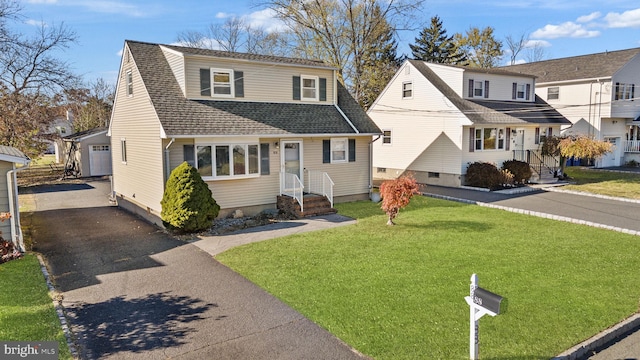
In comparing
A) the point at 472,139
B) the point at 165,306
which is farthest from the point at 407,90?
the point at 165,306

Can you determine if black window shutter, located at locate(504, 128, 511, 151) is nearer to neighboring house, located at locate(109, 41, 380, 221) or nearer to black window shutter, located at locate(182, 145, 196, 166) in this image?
neighboring house, located at locate(109, 41, 380, 221)

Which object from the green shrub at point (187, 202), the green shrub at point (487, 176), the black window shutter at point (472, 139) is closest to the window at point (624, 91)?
the green shrub at point (487, 176)

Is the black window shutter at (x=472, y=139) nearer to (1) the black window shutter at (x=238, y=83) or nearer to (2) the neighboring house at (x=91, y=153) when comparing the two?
(1) the black window shutter at (x=238, y=83)

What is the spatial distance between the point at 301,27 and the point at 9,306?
29191 millimetres

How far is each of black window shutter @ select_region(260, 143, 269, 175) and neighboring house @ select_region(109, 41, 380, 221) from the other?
3 cm

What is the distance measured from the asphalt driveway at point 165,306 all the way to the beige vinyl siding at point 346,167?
641 centimetres

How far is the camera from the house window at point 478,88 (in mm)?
23953

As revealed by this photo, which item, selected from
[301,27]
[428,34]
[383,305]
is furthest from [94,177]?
[428,34]

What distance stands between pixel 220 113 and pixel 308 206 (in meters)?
4.60

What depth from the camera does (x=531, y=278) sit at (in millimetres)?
8461

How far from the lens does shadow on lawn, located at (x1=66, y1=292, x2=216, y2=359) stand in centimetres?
609

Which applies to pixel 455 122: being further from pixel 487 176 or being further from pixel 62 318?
pixel 62 318

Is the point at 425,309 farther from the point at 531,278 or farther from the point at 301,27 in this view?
the point at 301,27

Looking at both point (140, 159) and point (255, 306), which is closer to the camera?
point (255, 306)
